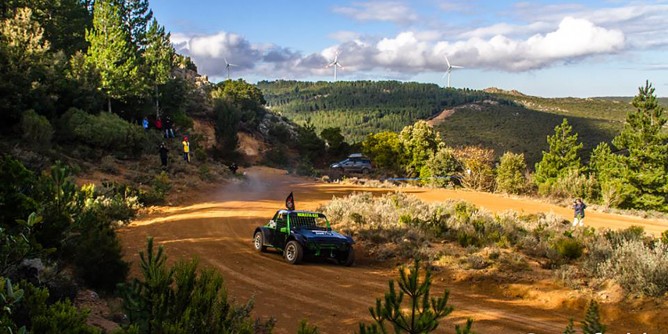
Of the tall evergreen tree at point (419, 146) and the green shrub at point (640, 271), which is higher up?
the tall evergreen tree at point (419, 146)

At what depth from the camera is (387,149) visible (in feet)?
187

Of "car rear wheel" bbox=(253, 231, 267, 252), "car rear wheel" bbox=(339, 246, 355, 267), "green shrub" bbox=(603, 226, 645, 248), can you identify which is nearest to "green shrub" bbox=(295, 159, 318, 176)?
"car rear wheel" bbox=(253, 231, 267, 252)

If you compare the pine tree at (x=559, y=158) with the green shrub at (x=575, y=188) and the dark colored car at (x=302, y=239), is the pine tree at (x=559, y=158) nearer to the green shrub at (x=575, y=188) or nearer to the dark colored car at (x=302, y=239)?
the green shrub at (x=575, y=188)

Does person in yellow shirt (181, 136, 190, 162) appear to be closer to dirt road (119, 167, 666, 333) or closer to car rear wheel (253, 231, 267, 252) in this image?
dirt road (119, 167, 666, 333)

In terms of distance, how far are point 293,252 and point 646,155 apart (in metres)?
41.3

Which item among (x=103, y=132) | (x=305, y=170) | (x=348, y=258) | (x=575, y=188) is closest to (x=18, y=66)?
(x=103, y=132)

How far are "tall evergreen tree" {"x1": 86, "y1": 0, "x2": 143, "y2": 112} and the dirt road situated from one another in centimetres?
1866

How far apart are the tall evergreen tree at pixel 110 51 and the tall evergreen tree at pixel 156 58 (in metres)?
4.27

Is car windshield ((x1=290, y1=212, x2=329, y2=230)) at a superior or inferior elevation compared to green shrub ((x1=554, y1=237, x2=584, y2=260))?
superior

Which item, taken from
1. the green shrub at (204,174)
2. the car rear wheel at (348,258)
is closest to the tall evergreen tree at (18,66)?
the green shrub at (204,174)

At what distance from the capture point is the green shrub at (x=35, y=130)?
81.8 ft

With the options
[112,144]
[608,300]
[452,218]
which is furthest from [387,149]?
[608,300]

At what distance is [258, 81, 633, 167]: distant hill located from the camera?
3359 inches

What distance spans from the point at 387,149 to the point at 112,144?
107 ft
